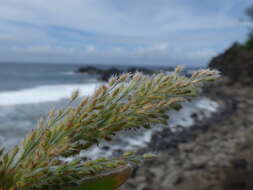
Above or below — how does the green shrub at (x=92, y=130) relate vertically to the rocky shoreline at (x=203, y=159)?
above

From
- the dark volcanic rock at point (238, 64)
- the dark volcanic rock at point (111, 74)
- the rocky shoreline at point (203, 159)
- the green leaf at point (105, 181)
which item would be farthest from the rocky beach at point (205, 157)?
the dark volcanic rock at point (238, 64)

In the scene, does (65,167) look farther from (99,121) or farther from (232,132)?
(232,132)

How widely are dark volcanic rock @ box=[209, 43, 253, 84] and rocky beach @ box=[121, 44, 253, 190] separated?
59.8 ft

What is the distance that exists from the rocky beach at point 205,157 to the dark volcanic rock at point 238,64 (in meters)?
18.2

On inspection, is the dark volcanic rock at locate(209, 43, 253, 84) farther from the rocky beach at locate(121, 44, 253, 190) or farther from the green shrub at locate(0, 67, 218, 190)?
the green shrub at locate(0, 67, 218, 190)

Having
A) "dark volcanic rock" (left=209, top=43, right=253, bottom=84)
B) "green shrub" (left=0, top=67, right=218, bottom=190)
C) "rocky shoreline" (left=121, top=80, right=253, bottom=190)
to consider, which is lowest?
"rocky shoreline" (left=121, top=80, right=253, bottom=190)

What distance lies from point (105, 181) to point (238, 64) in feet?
187

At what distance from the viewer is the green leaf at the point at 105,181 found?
0.86 m

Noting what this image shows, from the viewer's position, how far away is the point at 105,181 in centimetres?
90

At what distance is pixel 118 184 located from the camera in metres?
0.93

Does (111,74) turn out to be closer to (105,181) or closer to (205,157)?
(105,181)

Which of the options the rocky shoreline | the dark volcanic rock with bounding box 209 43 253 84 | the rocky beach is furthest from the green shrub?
the dark volcanic rock with bounding box 209 43 253 84

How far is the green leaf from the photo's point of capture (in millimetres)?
860

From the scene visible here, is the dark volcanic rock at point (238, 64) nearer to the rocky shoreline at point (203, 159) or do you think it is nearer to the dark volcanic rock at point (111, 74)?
the dark volcanic rock at point (111, 74)
